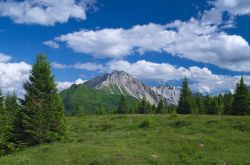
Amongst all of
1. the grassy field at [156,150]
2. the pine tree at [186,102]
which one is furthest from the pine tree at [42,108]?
the pine tree at [186,102]

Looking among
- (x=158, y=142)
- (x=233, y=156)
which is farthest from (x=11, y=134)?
(x=233, y=156)

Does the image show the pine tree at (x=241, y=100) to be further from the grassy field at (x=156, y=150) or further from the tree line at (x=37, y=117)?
the tree line at (x=37, y=117)

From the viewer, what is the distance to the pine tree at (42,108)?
1554 inches

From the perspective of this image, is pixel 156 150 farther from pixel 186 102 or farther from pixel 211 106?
pixel 211 106

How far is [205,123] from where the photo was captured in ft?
144

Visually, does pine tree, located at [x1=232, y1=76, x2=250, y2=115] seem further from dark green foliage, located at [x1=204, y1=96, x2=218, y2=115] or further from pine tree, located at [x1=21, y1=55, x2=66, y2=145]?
pine tree, located at [x1=21, y1=55, x2=66, y2=145]

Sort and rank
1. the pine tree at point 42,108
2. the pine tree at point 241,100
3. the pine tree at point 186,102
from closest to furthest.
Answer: the pine tree at point 42,108, the pine tree at point 241,100, the pine tree at point 186,102

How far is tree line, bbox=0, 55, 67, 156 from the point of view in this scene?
129 feet

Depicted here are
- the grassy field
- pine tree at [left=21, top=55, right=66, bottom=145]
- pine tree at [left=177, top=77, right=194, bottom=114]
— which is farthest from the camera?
pine tree at [left=177, top=77, right=194, bottom=114]

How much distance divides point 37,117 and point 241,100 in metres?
45.0

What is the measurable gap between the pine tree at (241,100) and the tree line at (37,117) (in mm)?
41090

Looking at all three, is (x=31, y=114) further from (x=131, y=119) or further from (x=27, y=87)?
(x=131, y=119)

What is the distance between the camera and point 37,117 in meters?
39.5

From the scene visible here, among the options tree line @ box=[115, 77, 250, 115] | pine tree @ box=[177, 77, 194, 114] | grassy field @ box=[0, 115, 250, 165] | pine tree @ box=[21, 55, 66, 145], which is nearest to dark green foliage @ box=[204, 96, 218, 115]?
tree line @ box=[115, 77, 250, 115]
